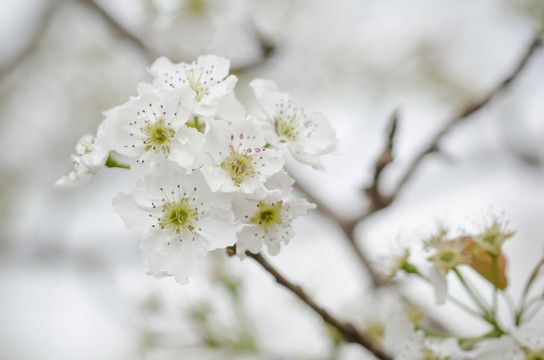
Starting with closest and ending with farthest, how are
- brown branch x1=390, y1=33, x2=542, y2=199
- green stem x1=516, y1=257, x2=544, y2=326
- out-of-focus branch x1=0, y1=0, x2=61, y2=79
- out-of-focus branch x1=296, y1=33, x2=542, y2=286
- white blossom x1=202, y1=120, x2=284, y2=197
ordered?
white blossom x1=202, y1=120, x2=284, y2=197, green stem x1=516, y1=257, x2=544, y2=326, out-of-focus branch x1=296, y1=33, x2=542, y2=286, brown branch x1=390, y1=33, x2=542, y2=199, out-of-focus branch x1=0, y1=0, x2=61, y2=79

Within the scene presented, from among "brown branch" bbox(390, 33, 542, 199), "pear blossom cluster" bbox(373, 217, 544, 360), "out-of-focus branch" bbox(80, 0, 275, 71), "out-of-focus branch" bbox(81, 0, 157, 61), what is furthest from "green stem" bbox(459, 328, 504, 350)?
"out-of-focus branch" bbox(81, 0, 157, 61)

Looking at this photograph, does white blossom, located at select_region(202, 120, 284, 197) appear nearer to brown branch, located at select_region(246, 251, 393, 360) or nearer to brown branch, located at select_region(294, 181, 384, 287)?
Answer: brown branch, located at select_region(246, 251, 393, 360)

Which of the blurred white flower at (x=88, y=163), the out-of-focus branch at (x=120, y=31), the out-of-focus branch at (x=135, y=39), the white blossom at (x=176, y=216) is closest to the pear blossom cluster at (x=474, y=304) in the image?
the white blossom at (x=176, y=216)

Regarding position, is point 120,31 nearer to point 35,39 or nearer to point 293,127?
point 35,39

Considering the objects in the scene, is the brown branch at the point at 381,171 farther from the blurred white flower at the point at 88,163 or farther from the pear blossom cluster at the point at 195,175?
the blurred white flower at the point at 88,163

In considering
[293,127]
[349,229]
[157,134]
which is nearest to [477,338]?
[293,127]

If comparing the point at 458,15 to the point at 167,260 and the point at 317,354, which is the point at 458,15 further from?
the point at 167,260

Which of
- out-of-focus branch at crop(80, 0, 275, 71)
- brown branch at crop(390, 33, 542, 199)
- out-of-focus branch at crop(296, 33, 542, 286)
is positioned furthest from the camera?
out-of-focus branch at crop(80, 0, 275, 71)
